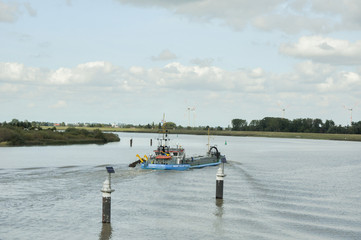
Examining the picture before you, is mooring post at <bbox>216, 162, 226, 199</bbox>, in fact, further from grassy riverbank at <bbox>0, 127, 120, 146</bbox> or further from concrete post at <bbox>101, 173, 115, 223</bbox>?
grassy riverbank at <bbox>0, 127, 120, 146</bbox>

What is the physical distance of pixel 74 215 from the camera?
88.0 feet

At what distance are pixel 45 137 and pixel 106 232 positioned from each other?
324ft

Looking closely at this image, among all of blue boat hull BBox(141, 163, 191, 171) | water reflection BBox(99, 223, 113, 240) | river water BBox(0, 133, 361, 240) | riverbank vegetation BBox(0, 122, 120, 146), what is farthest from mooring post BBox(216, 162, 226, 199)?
riverbank vegetation BBox(0, 122, 120, 146)

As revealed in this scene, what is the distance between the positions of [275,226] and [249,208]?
528 cm

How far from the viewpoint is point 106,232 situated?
2297cm

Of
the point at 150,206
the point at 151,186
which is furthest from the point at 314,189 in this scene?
the point at 150,206

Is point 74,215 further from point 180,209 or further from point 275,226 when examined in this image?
point 275,226

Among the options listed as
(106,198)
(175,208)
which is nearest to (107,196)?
(106,198)

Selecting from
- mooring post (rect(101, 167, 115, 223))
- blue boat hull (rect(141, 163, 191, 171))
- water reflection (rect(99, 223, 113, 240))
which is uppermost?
mooring post (rect(101, 167, 115, 223))

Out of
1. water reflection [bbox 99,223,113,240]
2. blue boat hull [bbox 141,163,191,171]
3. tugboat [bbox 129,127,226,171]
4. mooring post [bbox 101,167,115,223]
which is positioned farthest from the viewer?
tugboat [bbox 129,127,226,171]

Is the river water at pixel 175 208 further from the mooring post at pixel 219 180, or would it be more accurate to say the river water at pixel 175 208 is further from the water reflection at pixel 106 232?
the mooring post at pixel 219 180

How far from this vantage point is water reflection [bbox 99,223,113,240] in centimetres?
2214

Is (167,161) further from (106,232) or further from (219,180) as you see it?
(106,232)

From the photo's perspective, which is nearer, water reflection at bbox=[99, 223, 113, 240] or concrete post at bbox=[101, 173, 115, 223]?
concrete post at bbox=[101, 173, 115, 223]
